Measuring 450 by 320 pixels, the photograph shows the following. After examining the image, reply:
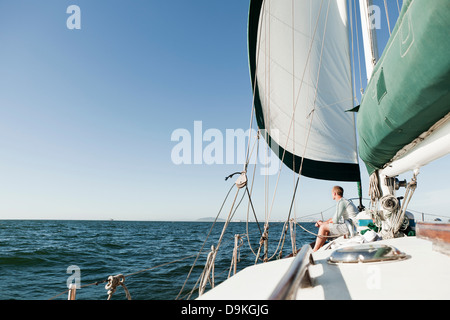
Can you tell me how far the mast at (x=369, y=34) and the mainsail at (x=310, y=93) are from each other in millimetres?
1228

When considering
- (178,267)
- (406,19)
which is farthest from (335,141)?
(178,267)

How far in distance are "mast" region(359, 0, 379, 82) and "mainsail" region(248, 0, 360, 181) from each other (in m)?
1.23

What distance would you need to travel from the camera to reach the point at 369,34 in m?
3.31

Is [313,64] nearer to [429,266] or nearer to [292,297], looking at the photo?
[429,266]

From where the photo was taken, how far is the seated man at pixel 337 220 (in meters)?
3.40

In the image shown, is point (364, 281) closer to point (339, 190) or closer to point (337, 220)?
point (337, 220)

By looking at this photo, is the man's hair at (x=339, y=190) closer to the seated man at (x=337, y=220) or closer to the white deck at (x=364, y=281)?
the seated man at (x=337, y=220)

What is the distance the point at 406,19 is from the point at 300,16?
4.05m

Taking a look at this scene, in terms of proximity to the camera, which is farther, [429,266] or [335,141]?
[335,141]

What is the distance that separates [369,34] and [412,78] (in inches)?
99.2

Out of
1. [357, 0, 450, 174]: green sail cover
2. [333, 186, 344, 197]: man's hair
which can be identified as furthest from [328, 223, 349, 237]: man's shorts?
[357, 0, 450, 174]: green sail cover
